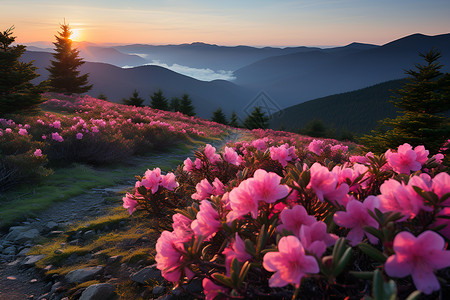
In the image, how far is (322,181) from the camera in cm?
138

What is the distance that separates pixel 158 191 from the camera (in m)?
2.69

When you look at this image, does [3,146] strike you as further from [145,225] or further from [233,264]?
[233,264]

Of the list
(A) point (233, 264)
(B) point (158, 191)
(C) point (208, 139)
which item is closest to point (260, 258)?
(A) point (233, 264)

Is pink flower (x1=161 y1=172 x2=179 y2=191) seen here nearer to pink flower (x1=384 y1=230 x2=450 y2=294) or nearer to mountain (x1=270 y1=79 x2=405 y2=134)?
pink flower (x1=384 y1=230 x2=450 y2=294)

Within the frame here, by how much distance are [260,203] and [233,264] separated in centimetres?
41

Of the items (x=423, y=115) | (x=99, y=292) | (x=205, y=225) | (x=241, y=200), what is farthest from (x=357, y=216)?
(x=423, y=115)

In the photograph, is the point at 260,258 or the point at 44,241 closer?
the point at 260,258

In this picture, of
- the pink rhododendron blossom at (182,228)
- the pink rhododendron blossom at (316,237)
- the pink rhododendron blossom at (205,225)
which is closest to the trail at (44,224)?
the pink rhododendron blossom at (182,228)

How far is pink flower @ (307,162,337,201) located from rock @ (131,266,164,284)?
1.62m

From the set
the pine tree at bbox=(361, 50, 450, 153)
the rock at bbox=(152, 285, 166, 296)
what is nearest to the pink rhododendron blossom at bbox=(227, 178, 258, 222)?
the rock at bbox=(152, 285, 166, 296)

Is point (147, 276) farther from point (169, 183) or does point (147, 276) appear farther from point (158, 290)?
point (169, 183)

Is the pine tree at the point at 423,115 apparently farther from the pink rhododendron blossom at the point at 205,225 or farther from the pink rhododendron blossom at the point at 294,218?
the pink rhododendron blossom at the point at 205,225

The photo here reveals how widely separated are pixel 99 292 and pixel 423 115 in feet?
34.0

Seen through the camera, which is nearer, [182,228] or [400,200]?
[400,200]
